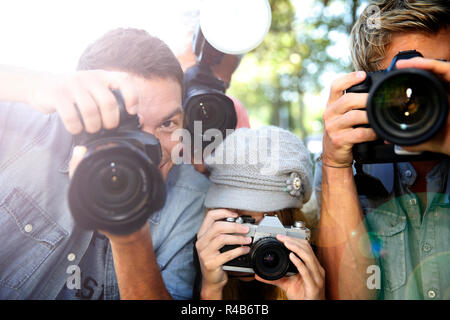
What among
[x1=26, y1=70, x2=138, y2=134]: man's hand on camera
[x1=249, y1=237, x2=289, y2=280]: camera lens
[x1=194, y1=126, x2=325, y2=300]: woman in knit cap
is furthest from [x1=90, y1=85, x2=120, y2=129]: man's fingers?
[x1=249, y1=237, x2=289, y2=280]: camera lens

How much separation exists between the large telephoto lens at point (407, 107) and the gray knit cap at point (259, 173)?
302 millimetres

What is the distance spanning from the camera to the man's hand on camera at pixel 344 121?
729mm

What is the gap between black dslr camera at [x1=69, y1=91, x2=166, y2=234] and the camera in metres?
0.61

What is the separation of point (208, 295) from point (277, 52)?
222 centimetres

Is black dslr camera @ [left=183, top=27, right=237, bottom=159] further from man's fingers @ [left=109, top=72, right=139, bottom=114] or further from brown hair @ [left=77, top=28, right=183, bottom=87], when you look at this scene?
man's fingers @ [left=109, top=72, right=139, bottom=114]

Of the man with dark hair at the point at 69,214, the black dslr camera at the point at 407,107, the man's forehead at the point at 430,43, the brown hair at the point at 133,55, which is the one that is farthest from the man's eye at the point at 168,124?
the man's forehead at the point at 430,43

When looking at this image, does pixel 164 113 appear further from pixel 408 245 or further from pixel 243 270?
pixel 408 245

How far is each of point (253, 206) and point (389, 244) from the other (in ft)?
1.27

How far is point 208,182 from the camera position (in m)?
1.02

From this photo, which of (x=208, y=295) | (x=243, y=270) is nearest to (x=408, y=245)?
(x=243, y=270)

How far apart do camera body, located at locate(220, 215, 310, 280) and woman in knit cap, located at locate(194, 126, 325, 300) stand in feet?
0.04

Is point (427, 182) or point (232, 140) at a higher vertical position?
point (232, 140)
